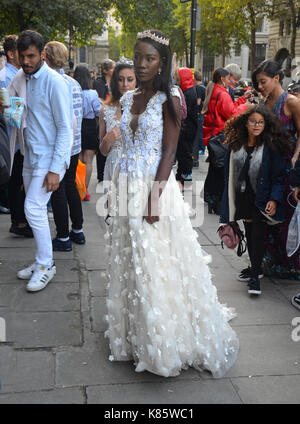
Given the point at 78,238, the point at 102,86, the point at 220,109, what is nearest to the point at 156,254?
the point at 78,238

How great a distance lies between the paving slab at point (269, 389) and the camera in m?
2.70

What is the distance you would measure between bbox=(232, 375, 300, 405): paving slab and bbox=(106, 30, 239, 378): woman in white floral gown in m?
0.17

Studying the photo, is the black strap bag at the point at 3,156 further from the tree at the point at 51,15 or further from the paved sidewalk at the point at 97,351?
the tree at the point at 51,15

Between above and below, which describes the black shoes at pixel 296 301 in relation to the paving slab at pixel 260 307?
above

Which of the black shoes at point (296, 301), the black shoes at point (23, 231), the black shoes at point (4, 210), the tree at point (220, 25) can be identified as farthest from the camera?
the tree at point (220, 25)

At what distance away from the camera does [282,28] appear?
145ft

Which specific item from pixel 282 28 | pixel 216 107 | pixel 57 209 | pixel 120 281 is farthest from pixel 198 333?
pixel 282 28

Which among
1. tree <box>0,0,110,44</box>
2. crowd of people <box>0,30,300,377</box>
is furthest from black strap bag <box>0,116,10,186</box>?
tree <box>0,0,110,44</box>

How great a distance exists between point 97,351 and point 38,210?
1433 mm

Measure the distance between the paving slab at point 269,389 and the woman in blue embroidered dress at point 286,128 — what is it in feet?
5.54

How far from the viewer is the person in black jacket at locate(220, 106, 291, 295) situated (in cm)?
402

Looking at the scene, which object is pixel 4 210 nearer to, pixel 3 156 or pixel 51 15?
pixel 3 156

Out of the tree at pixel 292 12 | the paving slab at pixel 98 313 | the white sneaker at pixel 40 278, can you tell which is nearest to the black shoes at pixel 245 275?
the paving slab at pixel 98 313

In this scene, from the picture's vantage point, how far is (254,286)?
4145mm
